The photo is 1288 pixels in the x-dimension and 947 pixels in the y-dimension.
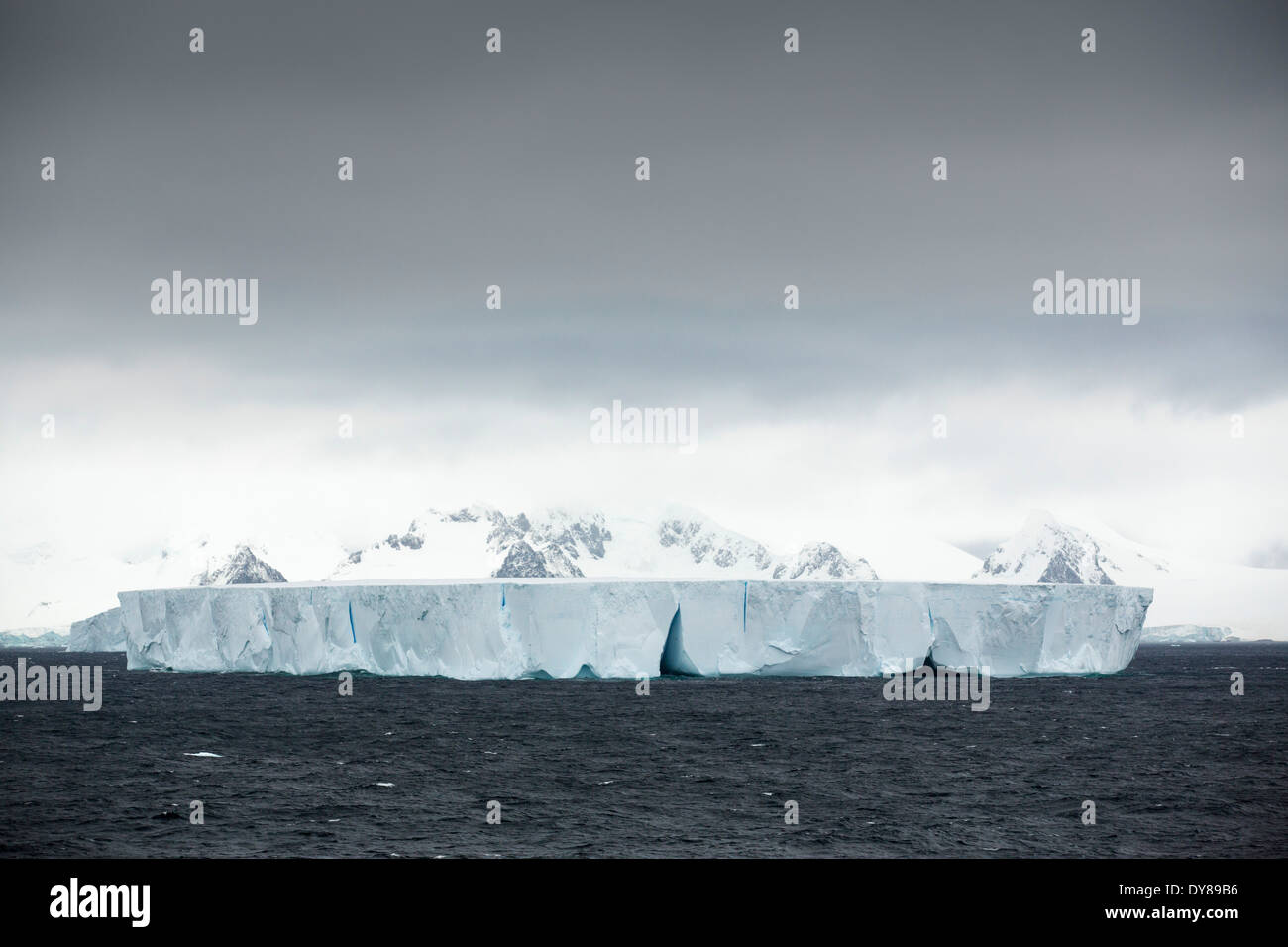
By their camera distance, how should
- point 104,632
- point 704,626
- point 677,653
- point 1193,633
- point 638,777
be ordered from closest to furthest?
point 638,777
point 704,626
point 677,653
point 104,632
point 1193,633

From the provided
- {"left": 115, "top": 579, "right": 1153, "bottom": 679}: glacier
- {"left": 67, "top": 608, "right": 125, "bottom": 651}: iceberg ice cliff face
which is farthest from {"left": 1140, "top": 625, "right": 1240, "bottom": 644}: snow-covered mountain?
{"left": 115, "top": 579, "right": 1153, "bottom": 679}: glacier

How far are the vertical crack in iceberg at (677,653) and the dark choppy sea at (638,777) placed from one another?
0.85 m

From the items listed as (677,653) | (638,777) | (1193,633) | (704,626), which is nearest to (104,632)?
(677,653)

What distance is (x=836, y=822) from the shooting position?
1398cm

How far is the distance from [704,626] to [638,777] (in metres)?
13.5

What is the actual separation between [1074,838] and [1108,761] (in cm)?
695

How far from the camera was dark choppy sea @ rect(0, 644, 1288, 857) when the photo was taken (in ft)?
42.4

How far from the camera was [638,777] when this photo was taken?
56.5 feet

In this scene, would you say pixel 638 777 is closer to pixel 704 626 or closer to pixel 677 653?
pixel 704 626

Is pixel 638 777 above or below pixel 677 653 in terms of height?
below

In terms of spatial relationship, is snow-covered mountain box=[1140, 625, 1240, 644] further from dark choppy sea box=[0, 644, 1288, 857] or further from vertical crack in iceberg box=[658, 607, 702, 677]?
vertical crack in iceberg box=[658, 607, 702, 677]
